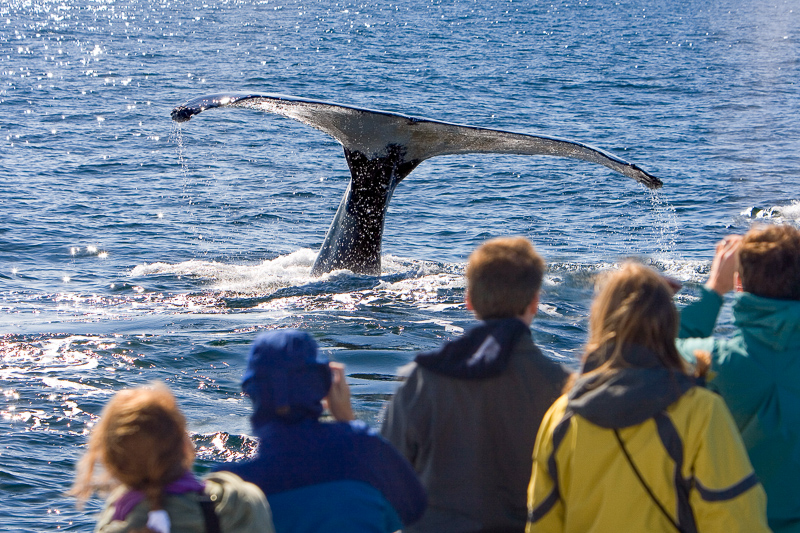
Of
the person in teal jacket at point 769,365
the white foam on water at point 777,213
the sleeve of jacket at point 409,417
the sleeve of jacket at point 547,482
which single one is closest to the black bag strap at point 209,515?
the sleeve of jacket at point 409,417

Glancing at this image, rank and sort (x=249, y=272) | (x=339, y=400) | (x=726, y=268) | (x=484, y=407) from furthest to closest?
(x=249, y=272) < (x=726, y=268) < (x=484, y=407) < (x=339, y=400)

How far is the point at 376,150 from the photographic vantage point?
28.5ft

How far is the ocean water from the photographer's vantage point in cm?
686

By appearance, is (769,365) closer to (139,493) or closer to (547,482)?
(547,482)

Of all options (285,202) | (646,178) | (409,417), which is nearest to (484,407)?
(409,417)

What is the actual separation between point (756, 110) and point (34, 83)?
20.1 metres

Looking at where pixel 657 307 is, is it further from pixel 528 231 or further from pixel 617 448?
pixel 528 231

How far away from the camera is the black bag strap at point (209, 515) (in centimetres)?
224

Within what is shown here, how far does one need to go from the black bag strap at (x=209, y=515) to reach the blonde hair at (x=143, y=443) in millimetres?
84

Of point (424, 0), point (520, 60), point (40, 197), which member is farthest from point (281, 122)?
point (424, 0)

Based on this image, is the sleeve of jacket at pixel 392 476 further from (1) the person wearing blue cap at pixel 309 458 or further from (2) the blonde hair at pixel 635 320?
(2) the blonde hair at pixel 635 320

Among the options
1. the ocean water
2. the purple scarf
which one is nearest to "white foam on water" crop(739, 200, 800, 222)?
the ocean water

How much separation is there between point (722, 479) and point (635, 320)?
0.45 meters

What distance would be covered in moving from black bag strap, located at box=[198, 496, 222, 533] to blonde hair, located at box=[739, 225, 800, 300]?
5.75 feet
